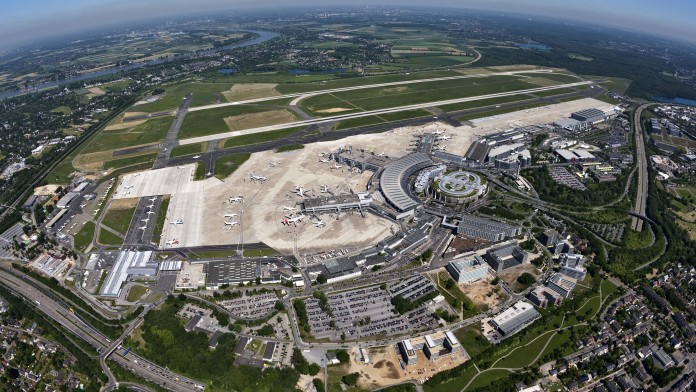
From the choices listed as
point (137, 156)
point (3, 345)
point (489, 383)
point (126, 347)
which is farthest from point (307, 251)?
point (137, 156)

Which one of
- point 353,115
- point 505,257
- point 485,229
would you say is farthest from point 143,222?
point 353,115

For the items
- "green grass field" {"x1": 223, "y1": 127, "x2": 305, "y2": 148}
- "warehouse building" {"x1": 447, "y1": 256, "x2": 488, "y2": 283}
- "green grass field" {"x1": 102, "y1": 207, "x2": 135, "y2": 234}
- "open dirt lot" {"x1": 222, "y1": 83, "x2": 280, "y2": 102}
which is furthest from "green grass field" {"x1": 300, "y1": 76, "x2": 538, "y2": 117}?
"warehouse building" {"x1": 447, "y1": 256, "x2": 488, "y2": 283}

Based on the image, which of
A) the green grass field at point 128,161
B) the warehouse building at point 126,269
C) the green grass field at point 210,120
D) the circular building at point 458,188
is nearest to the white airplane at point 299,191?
the circular building at point 458,188

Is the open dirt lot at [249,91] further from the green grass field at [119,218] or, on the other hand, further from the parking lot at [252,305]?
the parking lot at [252,305]

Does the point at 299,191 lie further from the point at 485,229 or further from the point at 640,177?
the point at 640,177

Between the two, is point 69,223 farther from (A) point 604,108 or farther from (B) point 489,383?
(A) point 604,108

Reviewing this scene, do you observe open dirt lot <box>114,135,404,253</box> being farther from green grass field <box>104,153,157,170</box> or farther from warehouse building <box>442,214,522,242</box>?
warehouse building <box>442,214,522,242</box>
